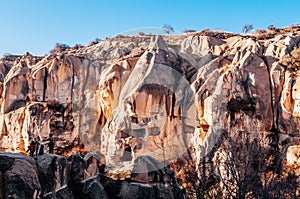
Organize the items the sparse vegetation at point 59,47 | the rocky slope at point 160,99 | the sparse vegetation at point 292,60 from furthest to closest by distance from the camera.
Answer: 1. the sparse vegetation at point 59,47
2. the sparse vegetation at point 292,60
3. the rocky slope at point 160,99

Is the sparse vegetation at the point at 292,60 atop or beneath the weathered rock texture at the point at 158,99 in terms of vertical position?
atop

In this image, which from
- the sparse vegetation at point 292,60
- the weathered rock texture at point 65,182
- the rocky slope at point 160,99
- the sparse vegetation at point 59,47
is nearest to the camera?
the weathered rock texture at point 65,182

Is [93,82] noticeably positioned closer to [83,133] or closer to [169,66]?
[83,133]

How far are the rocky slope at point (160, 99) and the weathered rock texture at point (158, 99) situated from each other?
56mm

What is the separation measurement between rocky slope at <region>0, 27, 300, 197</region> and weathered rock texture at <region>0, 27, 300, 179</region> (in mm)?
56

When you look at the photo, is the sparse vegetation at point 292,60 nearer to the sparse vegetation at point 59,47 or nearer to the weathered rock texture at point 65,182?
the weathered rock texture at point 65,182

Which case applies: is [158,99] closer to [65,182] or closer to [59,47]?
[65,182]

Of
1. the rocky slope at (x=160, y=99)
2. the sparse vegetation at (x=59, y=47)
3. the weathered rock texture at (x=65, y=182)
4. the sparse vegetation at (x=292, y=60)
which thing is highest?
the sparse vegetation at (x=59, y=47)

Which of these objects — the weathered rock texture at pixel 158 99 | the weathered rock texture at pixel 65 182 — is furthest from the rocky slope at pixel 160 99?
the weathered rock texture at pixel 65 182

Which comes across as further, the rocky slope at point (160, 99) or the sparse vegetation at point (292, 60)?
the sparse vegetation at point (292, 60)

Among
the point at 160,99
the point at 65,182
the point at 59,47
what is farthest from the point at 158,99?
the point at 59,47

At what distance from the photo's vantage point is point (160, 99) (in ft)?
62.4

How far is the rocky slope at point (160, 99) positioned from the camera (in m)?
17.2

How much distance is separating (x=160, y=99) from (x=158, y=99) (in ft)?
0.43
